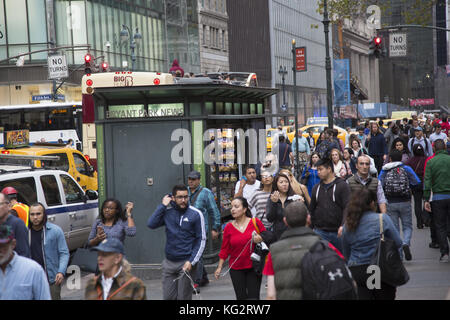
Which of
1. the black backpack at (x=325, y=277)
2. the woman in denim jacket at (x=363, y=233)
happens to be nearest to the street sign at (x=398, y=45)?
the woman in denim jacket at (x=363, y=233)

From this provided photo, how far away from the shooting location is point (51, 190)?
14070 mm

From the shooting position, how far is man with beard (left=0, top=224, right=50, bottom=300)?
565 centimetres


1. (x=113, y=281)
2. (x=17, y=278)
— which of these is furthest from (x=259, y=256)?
(x=17, y=278)

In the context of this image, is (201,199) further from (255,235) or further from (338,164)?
(338,164)

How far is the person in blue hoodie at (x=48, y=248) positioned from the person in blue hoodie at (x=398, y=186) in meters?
5.49

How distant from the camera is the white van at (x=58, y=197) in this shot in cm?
1336

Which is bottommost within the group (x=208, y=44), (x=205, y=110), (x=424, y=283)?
(x=424, y=283)

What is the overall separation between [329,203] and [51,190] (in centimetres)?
600

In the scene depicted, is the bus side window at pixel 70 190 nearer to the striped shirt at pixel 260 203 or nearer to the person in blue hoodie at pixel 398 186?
the striped shirt at pixel 260 203

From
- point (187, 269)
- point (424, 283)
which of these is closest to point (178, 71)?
point (424, 283)

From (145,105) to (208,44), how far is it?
6505 centimetres

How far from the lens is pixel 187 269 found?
866cm
